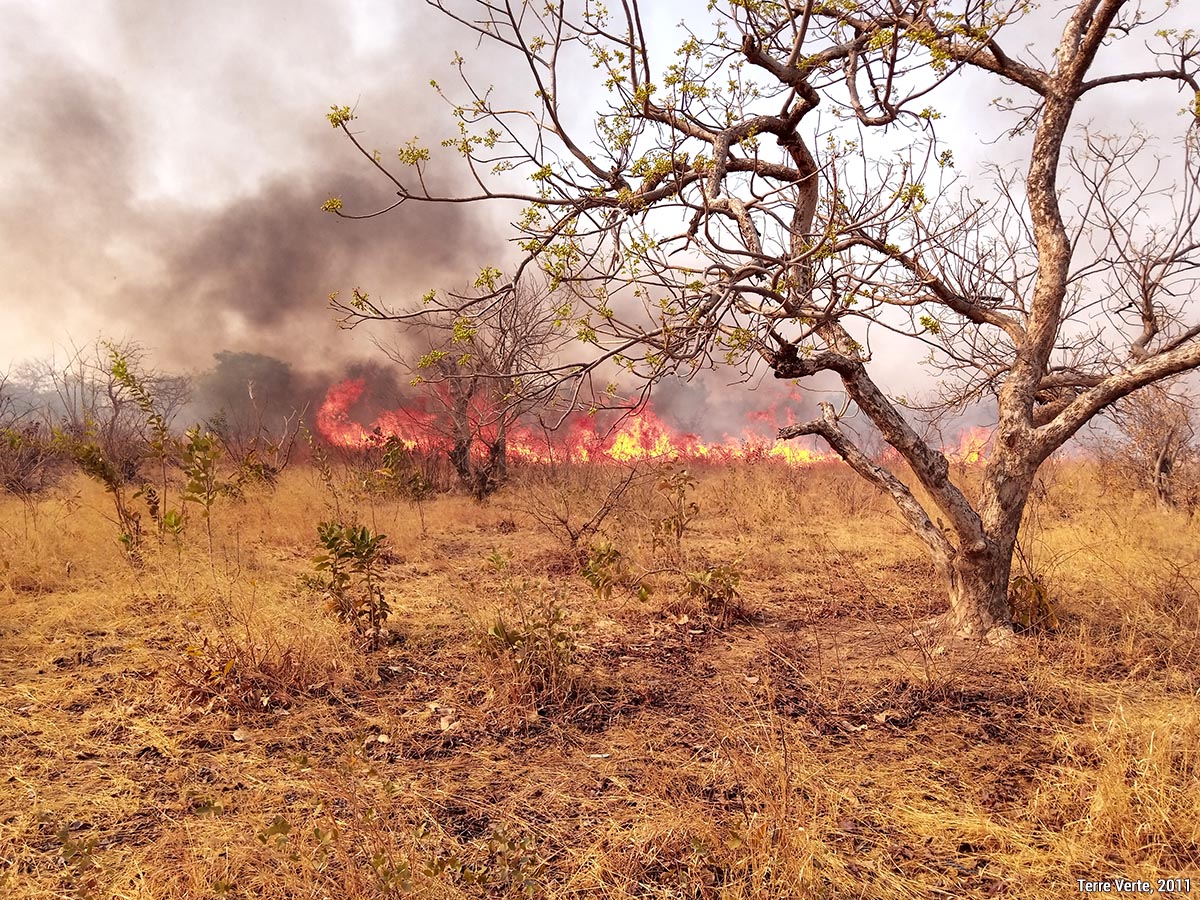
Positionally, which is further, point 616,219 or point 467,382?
point 467,382

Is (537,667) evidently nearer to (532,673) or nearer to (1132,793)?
(532,673)

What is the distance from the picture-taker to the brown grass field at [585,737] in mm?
2570

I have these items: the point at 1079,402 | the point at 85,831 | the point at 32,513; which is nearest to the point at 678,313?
the point at 1079,402

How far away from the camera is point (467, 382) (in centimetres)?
1337

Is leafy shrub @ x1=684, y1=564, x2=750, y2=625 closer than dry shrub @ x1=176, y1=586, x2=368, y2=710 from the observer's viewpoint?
No

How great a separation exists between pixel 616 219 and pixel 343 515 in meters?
6.69

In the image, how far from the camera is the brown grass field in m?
2.57

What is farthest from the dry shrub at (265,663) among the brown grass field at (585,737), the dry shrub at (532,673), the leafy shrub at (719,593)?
the leafy shrub at (719,593)

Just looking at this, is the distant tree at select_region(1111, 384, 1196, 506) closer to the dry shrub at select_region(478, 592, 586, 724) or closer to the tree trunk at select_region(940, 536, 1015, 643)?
the tree trunk at select_region(940, 536, 1015, 643)

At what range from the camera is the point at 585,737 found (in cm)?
372

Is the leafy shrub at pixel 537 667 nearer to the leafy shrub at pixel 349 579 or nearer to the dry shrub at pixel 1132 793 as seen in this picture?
the leafy shrub at pixel 349 579

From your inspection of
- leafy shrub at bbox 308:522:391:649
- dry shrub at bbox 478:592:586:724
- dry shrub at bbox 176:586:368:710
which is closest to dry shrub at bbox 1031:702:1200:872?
dry shrub at bbox 478:592:586:724

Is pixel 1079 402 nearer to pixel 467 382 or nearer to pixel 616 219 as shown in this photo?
pixel 616 219

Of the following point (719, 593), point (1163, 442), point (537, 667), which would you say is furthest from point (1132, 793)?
point (1163, 442)
